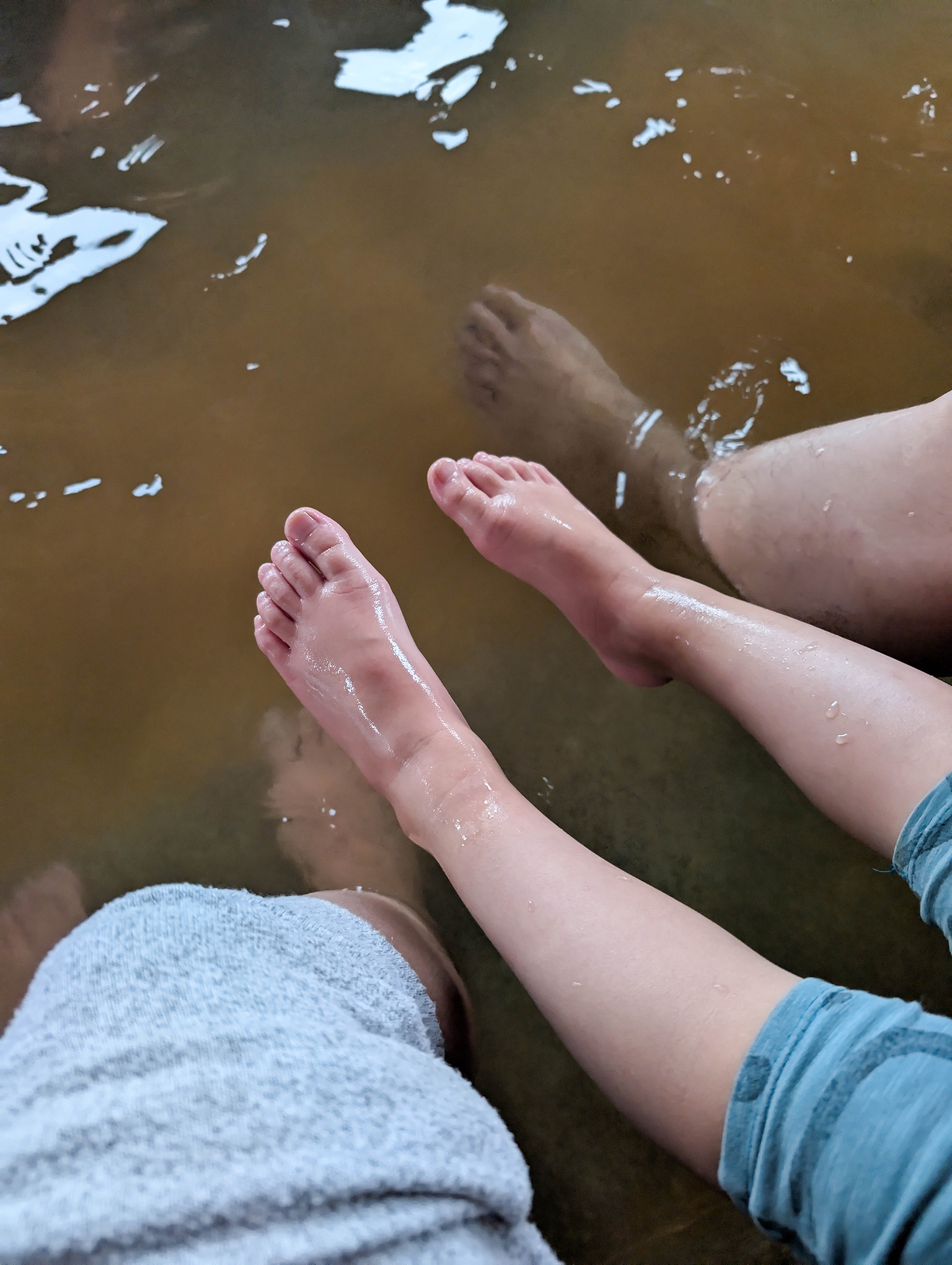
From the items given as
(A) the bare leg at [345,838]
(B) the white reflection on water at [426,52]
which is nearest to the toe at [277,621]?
(A) the bare leg at [345,838]

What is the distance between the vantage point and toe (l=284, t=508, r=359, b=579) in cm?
95

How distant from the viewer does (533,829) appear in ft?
2.44

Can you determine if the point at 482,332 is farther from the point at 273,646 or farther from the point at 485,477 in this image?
the point at 273,646

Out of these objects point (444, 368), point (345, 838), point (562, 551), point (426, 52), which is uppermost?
point (426, 52)

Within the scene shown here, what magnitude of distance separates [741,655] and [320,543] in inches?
19.8

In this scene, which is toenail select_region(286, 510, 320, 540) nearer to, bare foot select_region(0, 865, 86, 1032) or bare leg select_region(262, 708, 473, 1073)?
bare leg select_region(262, 708, 473, 1073)

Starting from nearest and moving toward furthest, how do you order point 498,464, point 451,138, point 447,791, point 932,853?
point 932,853 → point 447,791 → point 498,464 → point 451,138

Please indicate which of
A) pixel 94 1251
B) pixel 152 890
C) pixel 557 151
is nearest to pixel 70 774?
pixel 152 890

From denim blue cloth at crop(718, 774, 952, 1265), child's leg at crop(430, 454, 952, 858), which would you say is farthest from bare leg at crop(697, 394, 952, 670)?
denim blue cloth at crop(718, 774, 952, 1265)

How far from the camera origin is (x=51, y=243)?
3.63 ft

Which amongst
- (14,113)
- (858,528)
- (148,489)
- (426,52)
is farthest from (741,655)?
(14,113)

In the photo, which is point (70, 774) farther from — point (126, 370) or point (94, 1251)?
point (94, 1251)

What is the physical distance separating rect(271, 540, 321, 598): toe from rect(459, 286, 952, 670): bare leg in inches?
13.1

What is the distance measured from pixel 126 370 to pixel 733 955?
1022 mm
